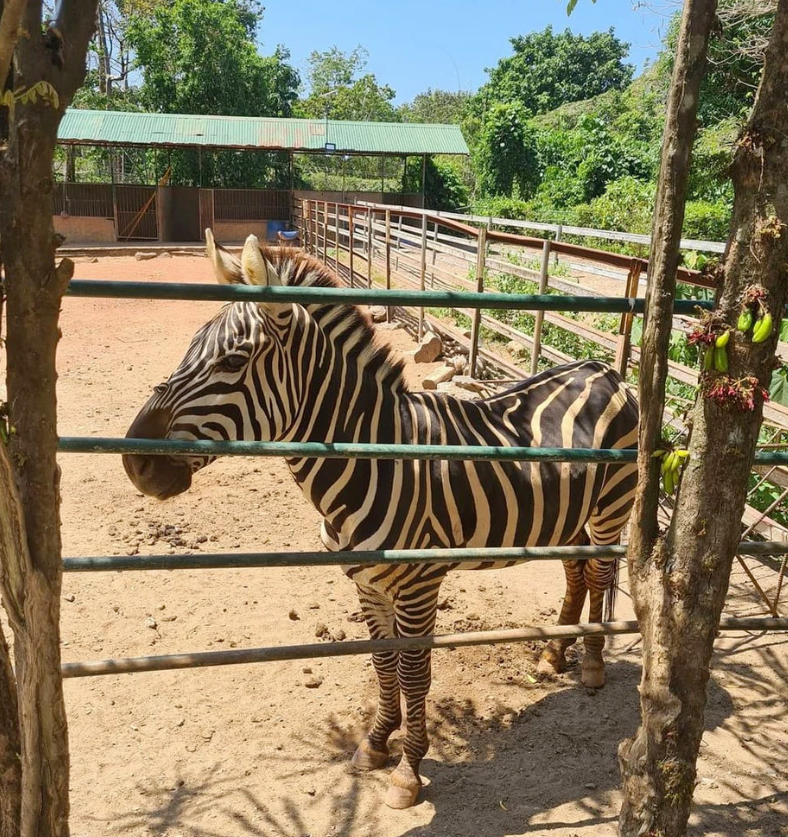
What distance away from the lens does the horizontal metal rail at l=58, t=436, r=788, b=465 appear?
6.42ft

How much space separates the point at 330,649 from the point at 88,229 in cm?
2480

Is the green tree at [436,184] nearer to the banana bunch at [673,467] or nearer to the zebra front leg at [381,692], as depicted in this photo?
the zebra front leg at [381,692]

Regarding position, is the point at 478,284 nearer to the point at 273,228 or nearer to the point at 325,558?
the point at 325,558

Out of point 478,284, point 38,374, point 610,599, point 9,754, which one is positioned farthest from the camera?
point 478,284

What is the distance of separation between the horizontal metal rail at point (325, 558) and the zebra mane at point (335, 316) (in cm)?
103

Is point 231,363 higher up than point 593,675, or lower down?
higher up

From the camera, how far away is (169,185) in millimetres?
25578

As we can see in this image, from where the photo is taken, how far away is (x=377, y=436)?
298 centimetres

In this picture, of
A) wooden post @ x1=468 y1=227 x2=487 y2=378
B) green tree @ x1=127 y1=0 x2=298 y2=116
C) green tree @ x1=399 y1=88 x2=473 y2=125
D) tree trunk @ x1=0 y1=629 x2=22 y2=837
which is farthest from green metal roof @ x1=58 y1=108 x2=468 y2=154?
green tree @ x1=399 y1=88 x2=473 y2=125

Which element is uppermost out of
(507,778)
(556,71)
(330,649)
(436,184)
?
(556,71)

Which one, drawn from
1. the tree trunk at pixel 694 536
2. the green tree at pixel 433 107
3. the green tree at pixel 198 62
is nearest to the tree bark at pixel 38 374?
the tree trunk at pixel 694 536

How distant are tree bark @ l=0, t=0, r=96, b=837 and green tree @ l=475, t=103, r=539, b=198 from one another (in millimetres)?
29822

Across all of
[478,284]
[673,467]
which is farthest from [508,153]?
[673,467]

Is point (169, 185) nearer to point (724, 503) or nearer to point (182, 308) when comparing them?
point (182, 308)
